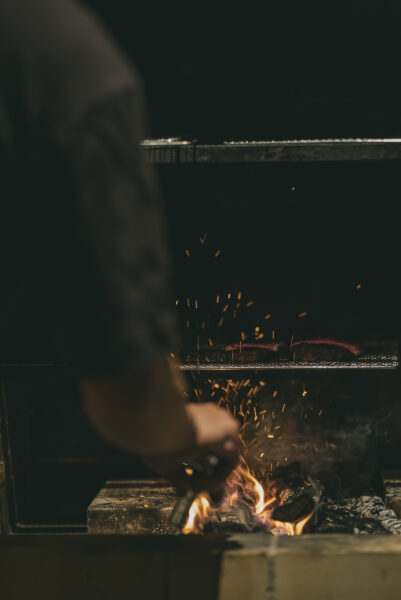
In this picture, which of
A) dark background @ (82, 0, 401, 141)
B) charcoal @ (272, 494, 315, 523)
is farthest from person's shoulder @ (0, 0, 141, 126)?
charcoal @ (272, 494, 315, 523)

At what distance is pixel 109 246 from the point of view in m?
0.70

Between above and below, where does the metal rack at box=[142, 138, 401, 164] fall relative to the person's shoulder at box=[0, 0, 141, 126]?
below

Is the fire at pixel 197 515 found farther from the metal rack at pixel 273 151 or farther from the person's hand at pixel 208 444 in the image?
the metal rack at pixel 273 151

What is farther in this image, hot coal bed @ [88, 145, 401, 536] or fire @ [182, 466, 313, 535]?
hot coal bed @ [88, 145, 401, 536]

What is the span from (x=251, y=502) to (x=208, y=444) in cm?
143

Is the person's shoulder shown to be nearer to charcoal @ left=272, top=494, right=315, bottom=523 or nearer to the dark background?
the dark background

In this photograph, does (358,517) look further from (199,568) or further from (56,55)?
(56,55)

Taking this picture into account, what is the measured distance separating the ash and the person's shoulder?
1827mm

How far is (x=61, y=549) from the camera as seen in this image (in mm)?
1577

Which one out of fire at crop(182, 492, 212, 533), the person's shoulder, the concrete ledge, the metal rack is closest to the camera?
the person's shoulder

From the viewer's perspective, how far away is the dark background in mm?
2105

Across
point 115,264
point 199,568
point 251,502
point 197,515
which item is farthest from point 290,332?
point 115,264

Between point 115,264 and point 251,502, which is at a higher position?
point 115,264

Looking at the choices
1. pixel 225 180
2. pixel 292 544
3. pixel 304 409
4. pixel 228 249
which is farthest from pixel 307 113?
pixel 292 544
